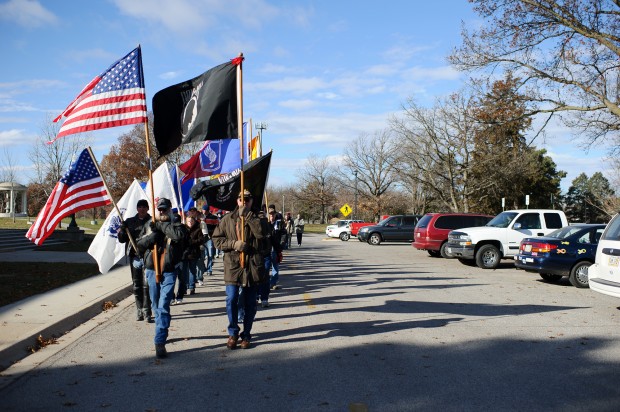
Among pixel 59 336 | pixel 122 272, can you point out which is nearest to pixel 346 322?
pixel 59 336

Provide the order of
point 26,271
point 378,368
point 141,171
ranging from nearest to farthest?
point 378,368 → point 26,271 → point 141,171

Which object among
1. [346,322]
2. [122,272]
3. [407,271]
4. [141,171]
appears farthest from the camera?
[141,171]

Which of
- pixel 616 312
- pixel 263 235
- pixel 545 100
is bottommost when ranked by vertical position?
pixel 616 312

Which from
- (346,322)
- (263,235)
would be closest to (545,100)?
(346,322)

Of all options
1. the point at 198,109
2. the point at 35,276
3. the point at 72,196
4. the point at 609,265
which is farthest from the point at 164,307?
the point at 35,276

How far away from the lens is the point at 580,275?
13344mm

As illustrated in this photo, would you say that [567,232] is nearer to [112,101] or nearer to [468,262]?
[468,262]

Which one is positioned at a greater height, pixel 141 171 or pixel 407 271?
pixel 141 171

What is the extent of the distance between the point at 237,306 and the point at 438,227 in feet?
54.1

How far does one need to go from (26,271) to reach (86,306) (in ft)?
19.0

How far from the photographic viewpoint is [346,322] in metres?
8.70

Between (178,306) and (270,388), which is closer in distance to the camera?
(270,388)

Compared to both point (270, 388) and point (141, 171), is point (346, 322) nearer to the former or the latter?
point (270, 388)

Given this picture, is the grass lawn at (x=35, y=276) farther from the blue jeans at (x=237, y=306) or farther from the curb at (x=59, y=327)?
the blue jeans at (x=237, y=306)
